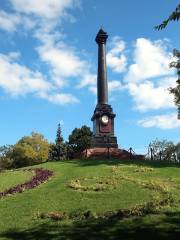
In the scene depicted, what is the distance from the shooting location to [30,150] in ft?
279

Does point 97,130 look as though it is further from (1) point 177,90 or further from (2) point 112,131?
(1) point 177,90

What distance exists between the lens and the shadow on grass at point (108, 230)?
15.3 m

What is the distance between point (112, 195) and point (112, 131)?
1545 inches

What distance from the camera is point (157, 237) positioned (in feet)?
49.0

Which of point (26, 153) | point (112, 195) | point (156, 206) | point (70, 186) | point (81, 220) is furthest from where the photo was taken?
point (26, 153)

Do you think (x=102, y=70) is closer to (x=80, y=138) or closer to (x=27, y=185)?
(x=80, y=138)

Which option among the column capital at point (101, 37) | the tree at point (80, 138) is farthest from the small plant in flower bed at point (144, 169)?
the tree at point (80, 138)

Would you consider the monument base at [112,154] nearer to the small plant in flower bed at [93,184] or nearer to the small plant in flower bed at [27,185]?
the small plant in flower bed at [27,185]

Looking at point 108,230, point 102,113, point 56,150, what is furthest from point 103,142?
point 108,230

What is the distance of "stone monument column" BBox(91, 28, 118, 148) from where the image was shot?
60719 mm

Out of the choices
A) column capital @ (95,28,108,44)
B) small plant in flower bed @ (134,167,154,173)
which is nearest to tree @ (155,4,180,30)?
small plant in flower bed @ (134,167,154,173)

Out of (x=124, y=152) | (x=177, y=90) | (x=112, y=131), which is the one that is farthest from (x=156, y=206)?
(x=112, y=131)

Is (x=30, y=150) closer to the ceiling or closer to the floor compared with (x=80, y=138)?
closer to the floor

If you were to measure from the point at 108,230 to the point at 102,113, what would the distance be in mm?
46322
